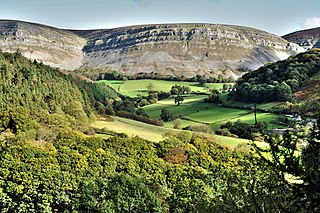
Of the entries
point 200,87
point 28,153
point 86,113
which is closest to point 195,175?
point 28,153

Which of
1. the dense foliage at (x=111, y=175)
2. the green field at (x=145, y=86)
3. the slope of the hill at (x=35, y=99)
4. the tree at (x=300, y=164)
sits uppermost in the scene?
the tree at (x=300, y=164)

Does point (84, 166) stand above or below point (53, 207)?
above

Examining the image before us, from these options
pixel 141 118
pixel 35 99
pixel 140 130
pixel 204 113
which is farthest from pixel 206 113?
pixel 35 99

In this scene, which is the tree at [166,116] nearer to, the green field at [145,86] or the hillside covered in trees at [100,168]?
the hillside covered in trees at [100,168]

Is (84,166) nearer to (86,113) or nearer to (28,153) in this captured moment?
(28,153)

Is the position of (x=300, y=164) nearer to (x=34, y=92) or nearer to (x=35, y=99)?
(x=35, y=99)

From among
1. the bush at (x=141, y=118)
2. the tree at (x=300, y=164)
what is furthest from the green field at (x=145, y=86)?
the tree at (x=300, y=164)
